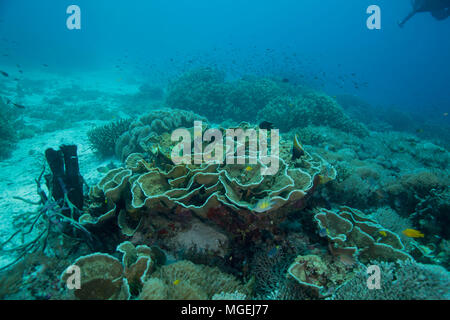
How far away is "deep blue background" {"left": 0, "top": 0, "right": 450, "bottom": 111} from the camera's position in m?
84.4

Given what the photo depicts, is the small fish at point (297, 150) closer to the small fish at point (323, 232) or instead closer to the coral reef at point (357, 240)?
the coral reef at point (357, 240)

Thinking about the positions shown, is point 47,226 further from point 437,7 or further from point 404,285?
point 437,7

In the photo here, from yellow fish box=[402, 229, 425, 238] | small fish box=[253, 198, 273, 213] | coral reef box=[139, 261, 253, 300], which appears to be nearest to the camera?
coral reef box=[139, 261, 253, 300]

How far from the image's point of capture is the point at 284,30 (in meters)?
132

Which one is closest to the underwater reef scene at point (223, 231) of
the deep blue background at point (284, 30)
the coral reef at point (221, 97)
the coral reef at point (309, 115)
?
the coral reef at point (309, 115)

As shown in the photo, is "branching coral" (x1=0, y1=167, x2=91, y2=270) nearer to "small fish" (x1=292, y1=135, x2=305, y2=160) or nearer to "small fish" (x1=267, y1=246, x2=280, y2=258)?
"small fish" (x1=267, y1=246, x2=280, y2=258)

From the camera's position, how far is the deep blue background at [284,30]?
84375 mm

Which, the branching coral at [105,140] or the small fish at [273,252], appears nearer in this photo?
the small fish at [273,252]

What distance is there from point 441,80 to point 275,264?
130278mm

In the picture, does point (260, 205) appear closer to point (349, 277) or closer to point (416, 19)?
point (349, 277)

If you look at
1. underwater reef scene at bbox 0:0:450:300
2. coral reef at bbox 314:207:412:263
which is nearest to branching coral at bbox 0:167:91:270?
underwater reef scene at bbox 0:0:450:300

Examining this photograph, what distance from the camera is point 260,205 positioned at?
257cm

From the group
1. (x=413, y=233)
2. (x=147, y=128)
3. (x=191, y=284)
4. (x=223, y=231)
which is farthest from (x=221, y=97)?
(x=191, y=284)
